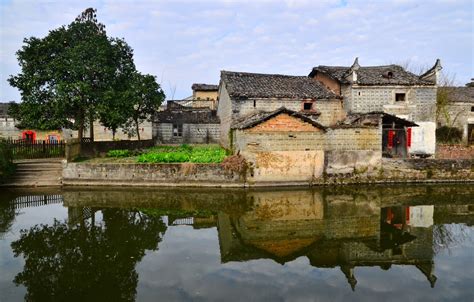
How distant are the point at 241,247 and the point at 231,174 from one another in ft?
26.1

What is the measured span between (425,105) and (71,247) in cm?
2228

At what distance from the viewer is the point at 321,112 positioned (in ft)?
75.7

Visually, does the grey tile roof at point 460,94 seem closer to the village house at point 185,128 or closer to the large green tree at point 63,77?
the village house at point 185,128

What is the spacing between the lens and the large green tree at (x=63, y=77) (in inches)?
760

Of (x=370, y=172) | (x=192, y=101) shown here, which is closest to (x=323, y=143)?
(x=370, y=172)

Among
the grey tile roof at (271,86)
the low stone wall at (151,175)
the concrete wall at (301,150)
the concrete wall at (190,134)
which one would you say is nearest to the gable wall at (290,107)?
the grey tile roof at (271,86)

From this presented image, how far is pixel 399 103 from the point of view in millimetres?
22234

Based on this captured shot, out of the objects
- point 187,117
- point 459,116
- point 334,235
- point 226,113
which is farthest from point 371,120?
point 187,117

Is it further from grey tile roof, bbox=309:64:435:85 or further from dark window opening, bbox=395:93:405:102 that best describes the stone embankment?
dark window opening, bbox=395:93:405:102

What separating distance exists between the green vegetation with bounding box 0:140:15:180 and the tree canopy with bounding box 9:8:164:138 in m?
2.57

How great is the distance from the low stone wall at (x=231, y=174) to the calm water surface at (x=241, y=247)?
1.79 m

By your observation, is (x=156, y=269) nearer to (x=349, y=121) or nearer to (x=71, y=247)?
(x=71, y=247)

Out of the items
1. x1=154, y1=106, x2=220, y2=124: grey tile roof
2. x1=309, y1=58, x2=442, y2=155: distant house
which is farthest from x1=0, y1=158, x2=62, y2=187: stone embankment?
x1=309, y1=58, x2=442, y2=155: distant house

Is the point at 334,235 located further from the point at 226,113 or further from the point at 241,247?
the point at 226,113
